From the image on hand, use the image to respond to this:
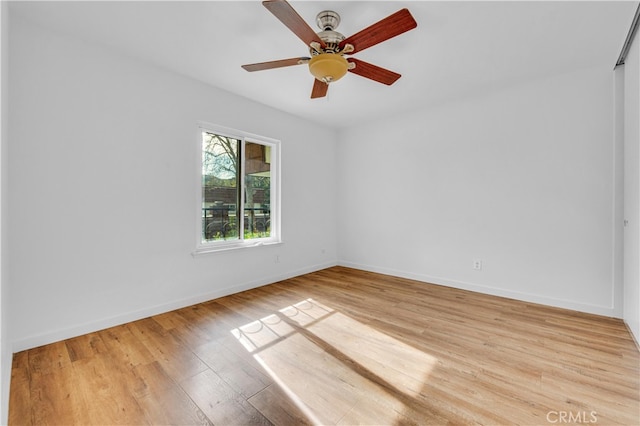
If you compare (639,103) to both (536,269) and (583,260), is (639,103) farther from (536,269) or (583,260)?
(536,269)

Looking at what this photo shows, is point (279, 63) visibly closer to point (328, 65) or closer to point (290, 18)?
point (328, 65)

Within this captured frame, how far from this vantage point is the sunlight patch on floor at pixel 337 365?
156cm

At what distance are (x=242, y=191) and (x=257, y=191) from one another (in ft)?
1.03

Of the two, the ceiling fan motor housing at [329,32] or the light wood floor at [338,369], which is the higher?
the ceiling fan motor housing at [329,32]

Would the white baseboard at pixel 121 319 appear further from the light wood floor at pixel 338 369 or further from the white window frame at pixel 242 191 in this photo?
the white window frame at pixel 242 191

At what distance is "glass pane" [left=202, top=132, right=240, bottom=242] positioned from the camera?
3.34m

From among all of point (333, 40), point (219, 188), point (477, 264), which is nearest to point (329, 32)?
point (333, 40)

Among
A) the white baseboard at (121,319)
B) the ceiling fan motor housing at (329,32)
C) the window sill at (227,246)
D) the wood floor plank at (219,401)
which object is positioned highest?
the ceiling fan motor housing at (329,32)

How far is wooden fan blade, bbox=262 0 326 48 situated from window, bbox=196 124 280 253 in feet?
6.25

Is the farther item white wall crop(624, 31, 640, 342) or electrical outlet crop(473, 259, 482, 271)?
electrical outlet crop(473, 259, 482, 271)

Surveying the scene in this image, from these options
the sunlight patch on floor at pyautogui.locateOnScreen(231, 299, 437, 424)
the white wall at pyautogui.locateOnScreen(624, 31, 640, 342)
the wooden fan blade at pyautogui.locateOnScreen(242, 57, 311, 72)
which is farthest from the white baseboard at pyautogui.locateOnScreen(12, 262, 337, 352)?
the white wall at pyautogui.locateOnScreen(624, 31, 640, 342)

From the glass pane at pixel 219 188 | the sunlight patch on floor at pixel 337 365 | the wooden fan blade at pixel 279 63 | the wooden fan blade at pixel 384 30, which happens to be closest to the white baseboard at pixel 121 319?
the glass pane at pixel 219 188

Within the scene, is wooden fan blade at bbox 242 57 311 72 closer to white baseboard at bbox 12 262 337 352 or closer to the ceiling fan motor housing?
the ceiling fan motor housing

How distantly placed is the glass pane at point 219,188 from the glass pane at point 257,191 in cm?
18
